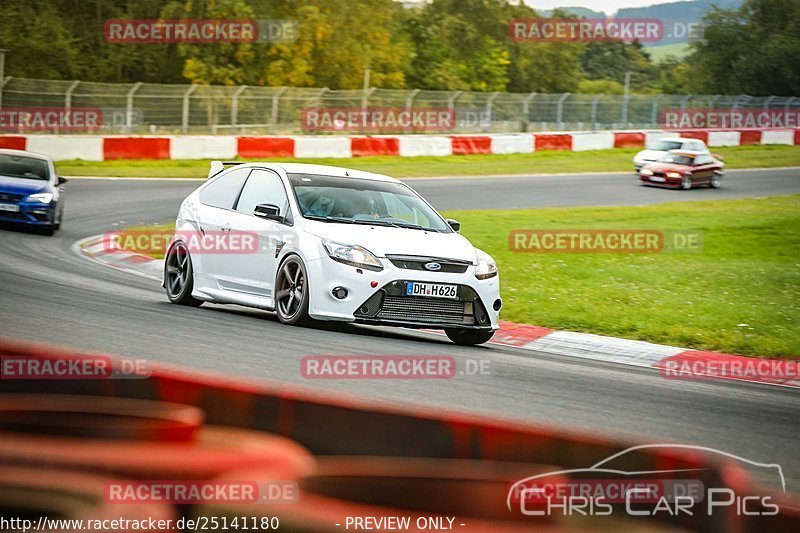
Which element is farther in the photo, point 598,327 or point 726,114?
point 726,114

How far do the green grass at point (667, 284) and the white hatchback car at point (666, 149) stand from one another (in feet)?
32.1

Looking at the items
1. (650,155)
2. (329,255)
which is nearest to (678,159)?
(650,155)

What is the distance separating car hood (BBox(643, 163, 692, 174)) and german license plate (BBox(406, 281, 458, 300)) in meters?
23.9

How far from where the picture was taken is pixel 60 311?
10.4 meters

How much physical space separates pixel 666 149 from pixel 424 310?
25.8 metres

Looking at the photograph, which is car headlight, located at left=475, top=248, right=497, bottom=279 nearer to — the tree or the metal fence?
the metal fence

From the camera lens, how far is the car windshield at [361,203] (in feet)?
35.6

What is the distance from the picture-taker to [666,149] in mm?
34500

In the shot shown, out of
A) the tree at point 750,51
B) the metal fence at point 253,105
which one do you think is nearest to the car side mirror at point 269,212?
the metal fence at point 253,105

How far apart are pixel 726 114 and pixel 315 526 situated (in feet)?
169

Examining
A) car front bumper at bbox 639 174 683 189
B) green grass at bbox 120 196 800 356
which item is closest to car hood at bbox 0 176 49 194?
green grass at bbox 120 196 800 356

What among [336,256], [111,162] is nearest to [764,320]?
[336,256]

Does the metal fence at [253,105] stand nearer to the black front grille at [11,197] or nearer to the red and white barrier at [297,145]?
the red and white barrier at [297,145]

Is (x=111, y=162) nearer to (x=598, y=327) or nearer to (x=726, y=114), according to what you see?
(x=598, y=327)
